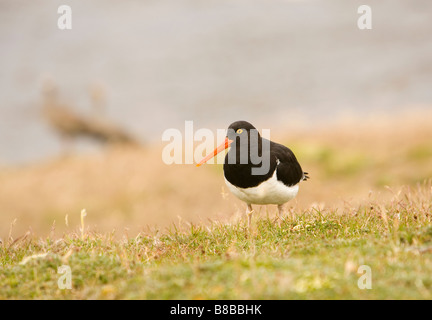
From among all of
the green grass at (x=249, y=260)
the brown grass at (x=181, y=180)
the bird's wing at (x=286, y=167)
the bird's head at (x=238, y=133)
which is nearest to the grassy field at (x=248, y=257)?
the green grass at (x=249, y=260)

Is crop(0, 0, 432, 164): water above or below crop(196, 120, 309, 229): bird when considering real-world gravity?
→ above

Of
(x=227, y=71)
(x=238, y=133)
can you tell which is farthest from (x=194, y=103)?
(x=238, y=133)

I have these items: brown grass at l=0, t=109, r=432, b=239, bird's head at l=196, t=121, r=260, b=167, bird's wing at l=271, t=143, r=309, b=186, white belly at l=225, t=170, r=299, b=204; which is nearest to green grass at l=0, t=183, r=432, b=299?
white belly at l=225, t=170, r=299, b=204

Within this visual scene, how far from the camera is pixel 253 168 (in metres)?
7.36

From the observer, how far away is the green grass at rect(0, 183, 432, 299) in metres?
4.36

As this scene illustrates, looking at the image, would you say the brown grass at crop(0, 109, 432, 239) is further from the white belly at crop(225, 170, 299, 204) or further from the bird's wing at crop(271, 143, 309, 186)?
the white belly at crop(225, 170, 299, 204)

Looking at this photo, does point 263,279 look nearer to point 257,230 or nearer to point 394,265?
point 394,265

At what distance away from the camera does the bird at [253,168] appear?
730cm

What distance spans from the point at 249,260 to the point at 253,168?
2.62m

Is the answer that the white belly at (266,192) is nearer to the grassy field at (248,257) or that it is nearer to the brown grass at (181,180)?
the grassy field at (248,257)

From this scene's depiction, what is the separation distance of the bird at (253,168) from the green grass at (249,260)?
44cm
